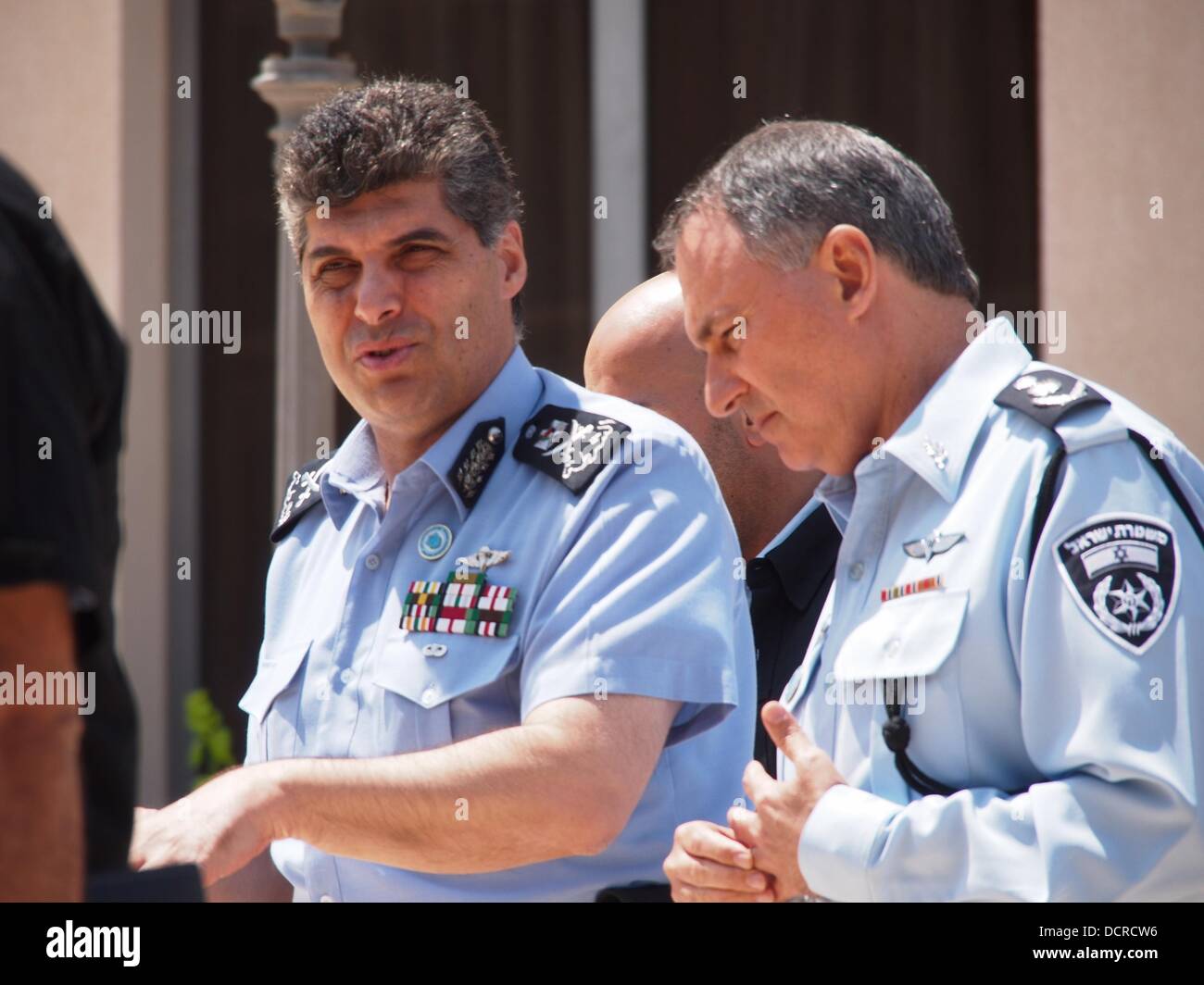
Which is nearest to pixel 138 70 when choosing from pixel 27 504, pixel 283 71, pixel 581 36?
pixel 581 36

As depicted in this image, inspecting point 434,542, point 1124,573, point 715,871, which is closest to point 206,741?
point 434,542

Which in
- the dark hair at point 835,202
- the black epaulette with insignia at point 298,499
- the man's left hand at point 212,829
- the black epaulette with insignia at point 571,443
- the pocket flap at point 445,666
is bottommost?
the man's left hand at point 212,829

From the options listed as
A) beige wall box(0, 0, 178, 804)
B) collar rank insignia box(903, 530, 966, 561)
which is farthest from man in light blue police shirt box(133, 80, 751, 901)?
beige wall box(0, 0, 178, 804)

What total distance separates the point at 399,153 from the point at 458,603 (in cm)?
64

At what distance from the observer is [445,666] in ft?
7.00

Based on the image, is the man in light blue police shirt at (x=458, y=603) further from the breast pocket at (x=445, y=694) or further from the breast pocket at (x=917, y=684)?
the breast pocket at (x=917, y=684)

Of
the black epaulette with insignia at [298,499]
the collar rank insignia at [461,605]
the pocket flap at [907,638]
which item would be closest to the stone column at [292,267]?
the black epaulette with insignia at [298,499]

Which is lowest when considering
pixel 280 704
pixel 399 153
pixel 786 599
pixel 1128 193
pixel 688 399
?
pixel 280 704

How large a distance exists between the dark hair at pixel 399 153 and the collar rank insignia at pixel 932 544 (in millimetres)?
898

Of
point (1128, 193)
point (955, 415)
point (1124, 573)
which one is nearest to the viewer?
point (1124, 573)

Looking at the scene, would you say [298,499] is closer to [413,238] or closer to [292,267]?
[413,238]

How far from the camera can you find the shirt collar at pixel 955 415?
1777mm

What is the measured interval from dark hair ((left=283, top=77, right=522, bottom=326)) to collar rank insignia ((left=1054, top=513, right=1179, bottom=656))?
1.09 meters

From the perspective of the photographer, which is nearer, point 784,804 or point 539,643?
point 784,804
